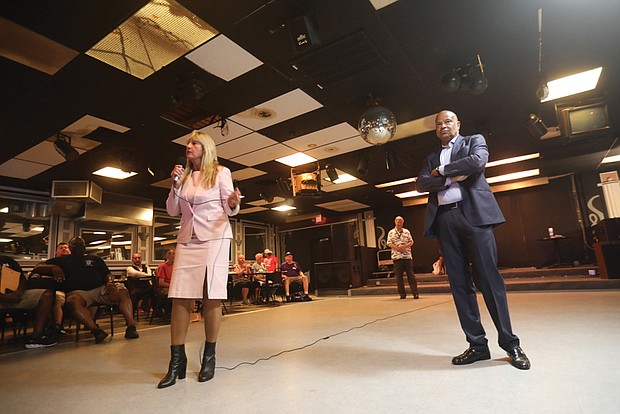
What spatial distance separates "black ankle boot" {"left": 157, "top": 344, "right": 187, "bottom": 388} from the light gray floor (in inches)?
2.6

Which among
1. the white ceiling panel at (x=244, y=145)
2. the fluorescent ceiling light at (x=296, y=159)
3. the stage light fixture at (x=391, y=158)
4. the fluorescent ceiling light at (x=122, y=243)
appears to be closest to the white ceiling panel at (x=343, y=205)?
the fluorescent ceiling light at (x=296, y=159)

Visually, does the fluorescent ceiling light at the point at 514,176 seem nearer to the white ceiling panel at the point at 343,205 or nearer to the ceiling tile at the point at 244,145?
the white ceiling panel at the point at 343,205

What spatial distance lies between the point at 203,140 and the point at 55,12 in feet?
6.49

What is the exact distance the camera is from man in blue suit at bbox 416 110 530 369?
1879 mm

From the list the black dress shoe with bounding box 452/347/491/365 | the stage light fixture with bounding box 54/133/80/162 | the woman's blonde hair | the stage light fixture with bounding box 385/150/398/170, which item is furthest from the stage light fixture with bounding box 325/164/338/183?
the black dress shoe with bounding box 452/347/491/365

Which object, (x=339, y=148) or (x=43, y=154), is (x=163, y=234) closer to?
(x=43, y=154)

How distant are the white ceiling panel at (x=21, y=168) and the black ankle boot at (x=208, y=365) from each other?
595cm

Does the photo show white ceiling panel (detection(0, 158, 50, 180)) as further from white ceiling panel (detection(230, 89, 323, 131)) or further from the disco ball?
the disco ball

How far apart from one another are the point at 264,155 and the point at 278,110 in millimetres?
1774

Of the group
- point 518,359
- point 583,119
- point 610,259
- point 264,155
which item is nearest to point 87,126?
point 264,155

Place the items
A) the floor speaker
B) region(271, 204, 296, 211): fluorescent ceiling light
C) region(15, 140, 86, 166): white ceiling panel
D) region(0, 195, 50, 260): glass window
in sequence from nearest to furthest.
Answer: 1. region(15, 140, 86, 166): white ceiling panel
2. the floor speaker
3. region(0, 195, 50, 260): glass window
4. region(271, 204, 296, 211): fluorescent ceiling light

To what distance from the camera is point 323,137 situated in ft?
19.2

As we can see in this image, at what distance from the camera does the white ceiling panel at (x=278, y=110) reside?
4523mm

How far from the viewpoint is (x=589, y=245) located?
8680 millimetres
